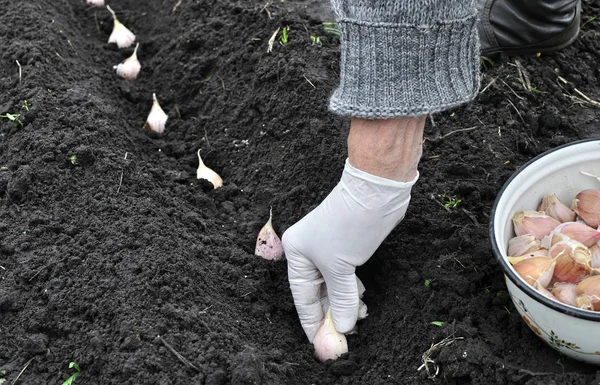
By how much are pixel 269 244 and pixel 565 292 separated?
86cm

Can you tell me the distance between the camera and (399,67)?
160cm

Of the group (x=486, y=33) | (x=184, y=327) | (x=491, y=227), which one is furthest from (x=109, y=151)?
(x=486, y=33)

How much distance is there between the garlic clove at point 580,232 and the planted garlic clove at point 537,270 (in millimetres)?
115

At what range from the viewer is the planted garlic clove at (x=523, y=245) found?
1759 millimetres

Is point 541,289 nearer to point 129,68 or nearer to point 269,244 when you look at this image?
point 269,244

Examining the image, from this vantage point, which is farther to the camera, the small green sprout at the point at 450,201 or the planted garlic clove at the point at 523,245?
the small green sprout at the point at 450,201

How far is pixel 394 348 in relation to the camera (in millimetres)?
1874

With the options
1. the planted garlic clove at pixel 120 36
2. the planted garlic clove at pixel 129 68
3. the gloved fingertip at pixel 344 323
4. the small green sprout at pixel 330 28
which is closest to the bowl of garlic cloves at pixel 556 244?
the gloved fingertip at pixel 344 323

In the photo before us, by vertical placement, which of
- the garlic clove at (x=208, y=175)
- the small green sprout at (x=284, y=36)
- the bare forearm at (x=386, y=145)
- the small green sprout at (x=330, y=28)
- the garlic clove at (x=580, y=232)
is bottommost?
the garlic clove at (x=208, y=175)

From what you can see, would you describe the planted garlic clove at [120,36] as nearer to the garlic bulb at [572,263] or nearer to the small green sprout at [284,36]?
the small green sprout at [284,36]

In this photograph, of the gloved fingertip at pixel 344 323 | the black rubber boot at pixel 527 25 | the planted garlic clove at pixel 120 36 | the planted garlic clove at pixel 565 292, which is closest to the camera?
the planted garlic clove at pixel 565 292

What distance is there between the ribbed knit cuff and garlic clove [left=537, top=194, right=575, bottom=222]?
428 mm

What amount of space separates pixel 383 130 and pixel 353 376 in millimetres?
662

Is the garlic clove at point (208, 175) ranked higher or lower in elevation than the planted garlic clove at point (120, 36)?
higher
